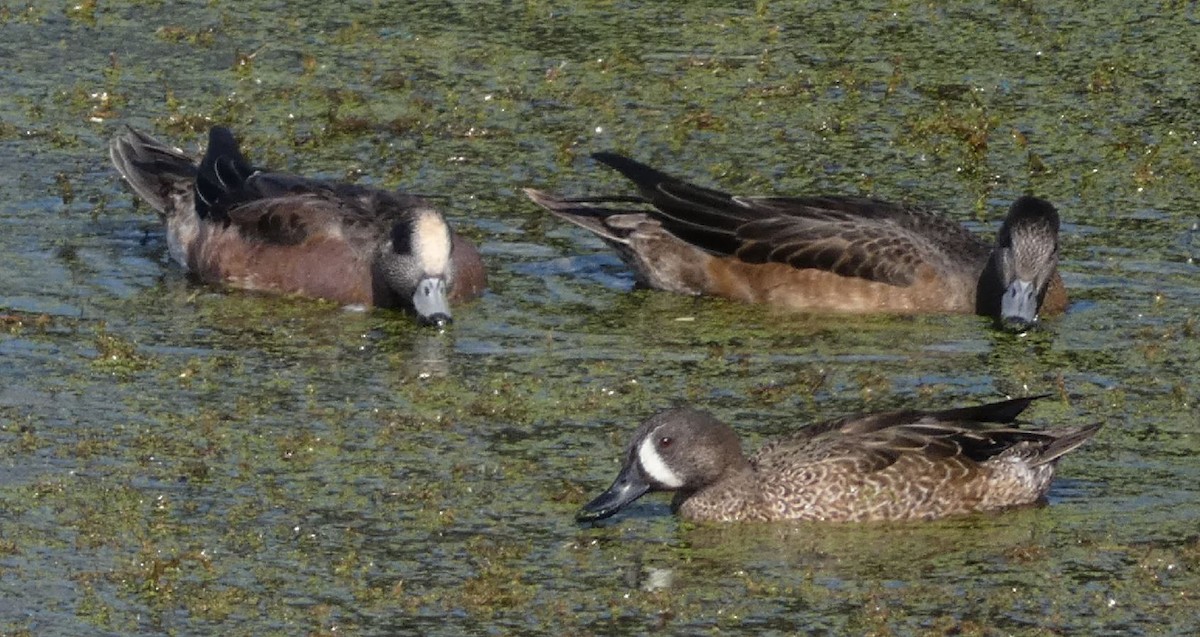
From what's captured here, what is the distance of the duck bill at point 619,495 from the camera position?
7.14m

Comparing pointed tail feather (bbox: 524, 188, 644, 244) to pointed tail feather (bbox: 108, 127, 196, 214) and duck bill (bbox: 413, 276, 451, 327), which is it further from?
pointed tail feather (bbox: 108, 127, 196, 214)

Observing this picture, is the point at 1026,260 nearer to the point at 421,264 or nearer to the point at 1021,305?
the point at 1021,305

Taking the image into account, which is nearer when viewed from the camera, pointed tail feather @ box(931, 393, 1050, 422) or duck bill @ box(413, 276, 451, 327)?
pointed tail feather @ box(931, 393, 1050, 422)

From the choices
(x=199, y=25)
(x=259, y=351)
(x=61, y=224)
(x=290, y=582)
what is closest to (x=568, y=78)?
(x=199, y=25)

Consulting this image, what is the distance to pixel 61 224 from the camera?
10531 millimetres

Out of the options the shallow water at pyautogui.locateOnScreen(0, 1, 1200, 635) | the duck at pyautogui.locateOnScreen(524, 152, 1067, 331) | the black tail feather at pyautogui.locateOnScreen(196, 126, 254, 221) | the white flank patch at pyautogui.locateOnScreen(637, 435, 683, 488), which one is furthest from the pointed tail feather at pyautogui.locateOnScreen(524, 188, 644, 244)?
the white flank patch at pyautogui.locateOnScreen(637, 435, 683, 488)

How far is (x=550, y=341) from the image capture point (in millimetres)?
9117

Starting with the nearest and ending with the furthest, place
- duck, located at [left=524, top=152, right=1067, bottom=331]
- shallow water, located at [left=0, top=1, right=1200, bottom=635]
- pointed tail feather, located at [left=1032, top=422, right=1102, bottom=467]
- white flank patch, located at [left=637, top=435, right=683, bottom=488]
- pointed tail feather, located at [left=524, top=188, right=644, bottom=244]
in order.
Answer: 1. shallow water, located at [left=0, top=1, right=1200, bottom=635]
2. white flank patch, located at [left=637, top=435, right=683, bottom=488]
3. pointed tail feather, located at [left=1032, top=422, right=1102, bottom=467]
4. duck, located at [left=524, top=152, right=1067, bottom=331]
5. pointed tail feather, located at [left=524, top=188, right=644, bottom=244]

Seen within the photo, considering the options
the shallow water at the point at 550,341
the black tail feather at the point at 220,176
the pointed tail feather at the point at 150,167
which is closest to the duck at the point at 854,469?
the shallow water at the point at 550,341

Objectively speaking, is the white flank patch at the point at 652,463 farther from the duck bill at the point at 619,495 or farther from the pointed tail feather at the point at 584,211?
the pointed tail feather at the point at 584,211

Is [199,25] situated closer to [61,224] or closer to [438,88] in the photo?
[438,88]

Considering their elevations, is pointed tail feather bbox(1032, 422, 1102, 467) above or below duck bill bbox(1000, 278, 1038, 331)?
above

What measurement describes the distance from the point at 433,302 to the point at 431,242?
28 centimetres

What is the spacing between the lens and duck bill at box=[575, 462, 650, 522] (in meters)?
7.14
